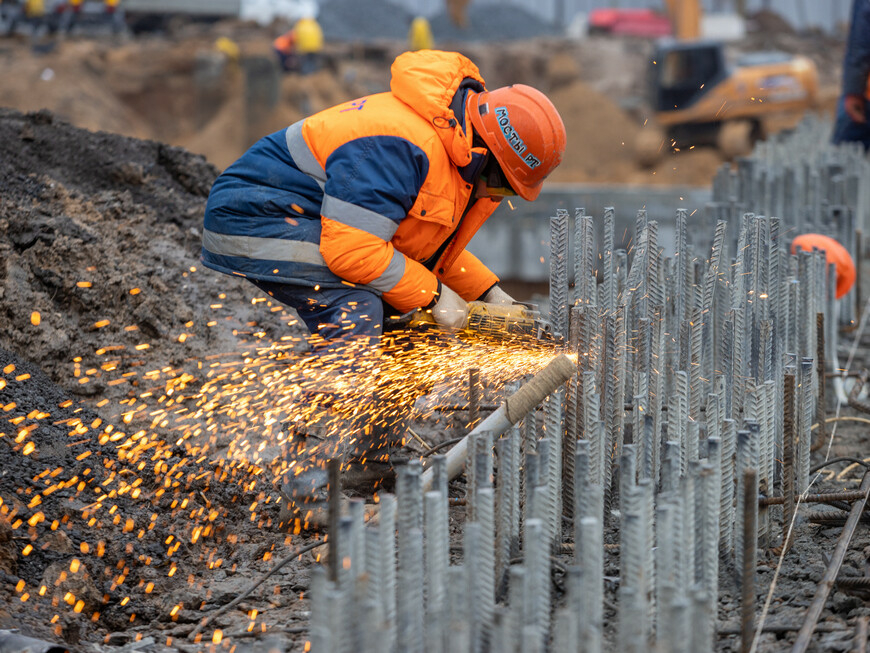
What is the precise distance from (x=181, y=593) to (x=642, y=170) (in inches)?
725

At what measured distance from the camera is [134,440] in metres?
4.21

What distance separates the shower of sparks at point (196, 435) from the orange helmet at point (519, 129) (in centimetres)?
71

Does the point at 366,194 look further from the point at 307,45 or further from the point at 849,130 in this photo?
the point at 307,45

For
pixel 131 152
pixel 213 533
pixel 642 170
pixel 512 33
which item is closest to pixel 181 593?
pixel 213 533

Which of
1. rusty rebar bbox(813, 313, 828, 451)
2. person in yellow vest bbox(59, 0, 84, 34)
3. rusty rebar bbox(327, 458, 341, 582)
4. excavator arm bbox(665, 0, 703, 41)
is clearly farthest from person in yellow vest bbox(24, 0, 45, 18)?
rusty rebar bbox(327, 458, 341, 582)

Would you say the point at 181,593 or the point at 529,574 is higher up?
the point at 529,574

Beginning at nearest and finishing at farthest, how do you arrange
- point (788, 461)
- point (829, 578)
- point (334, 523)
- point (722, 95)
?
point (334, 523), point (829, 578), point (788, 461), point (722, 95)

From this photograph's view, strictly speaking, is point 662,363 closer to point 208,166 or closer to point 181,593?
point 181,593

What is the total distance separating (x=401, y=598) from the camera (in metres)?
2.39

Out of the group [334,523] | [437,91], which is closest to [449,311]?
[437,91]

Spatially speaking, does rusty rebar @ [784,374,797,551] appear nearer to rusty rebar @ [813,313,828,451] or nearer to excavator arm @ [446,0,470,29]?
rusty rebar @ [813,313,828,451]

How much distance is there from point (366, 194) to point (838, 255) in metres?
3.55

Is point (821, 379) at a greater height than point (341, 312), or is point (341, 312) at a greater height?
point (341, 312)

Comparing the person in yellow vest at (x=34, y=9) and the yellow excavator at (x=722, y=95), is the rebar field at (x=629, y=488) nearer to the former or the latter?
the yellow excavator at (x=722, y=95)
